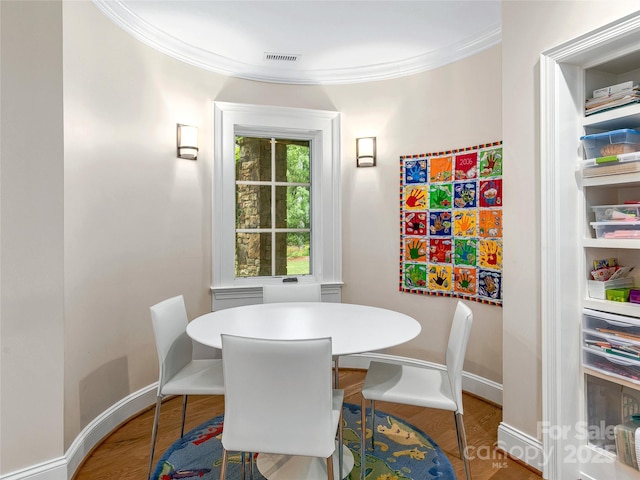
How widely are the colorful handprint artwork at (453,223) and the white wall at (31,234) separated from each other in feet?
8.13

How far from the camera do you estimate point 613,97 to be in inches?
68.7

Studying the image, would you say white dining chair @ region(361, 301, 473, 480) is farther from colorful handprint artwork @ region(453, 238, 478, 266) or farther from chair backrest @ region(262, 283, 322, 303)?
colorful handprint artwork @ region(453, 238, 478, 266)

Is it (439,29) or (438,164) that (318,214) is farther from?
(439,29)

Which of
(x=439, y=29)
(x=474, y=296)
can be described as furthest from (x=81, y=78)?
(x=474, y=296)

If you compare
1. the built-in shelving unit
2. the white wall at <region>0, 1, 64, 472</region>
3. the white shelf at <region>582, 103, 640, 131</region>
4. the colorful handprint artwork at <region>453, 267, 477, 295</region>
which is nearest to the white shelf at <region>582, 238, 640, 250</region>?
the built-in shelving unit

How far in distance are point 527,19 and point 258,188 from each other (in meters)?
2.30

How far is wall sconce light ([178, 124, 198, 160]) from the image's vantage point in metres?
2.93

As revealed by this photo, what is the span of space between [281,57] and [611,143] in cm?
236

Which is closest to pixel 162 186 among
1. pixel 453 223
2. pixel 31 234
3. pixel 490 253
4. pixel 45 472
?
pixel 31 234

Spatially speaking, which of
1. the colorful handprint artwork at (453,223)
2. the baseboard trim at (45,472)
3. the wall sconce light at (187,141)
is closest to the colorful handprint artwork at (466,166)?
the colorful handprint artwork at (453,223)

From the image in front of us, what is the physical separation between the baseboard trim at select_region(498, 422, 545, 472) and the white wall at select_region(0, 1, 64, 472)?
2.30 meters

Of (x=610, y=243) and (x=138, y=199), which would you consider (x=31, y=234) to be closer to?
(x=138, y=199)

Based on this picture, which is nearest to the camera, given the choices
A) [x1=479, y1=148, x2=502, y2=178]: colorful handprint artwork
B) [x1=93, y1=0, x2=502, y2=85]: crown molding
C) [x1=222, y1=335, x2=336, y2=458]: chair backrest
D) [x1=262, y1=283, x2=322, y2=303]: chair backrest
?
[x1=222, y1=335, x2=336, y2=458]: chair backrest

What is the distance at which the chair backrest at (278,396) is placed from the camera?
1.38 m
